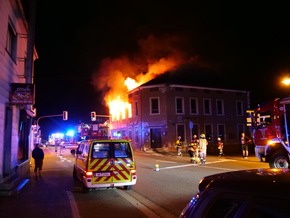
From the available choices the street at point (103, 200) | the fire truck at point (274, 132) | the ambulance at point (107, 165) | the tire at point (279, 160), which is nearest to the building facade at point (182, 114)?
the fire truck at point (274, 132)

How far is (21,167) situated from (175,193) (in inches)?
304

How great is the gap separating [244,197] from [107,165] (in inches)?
317

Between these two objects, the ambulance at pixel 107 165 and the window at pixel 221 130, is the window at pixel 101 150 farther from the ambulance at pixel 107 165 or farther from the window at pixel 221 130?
the window at pixel 221 130

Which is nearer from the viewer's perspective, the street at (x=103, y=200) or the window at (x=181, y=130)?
the street at (x=103, y=200)

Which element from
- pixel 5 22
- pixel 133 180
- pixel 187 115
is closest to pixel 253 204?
pixel 133 180

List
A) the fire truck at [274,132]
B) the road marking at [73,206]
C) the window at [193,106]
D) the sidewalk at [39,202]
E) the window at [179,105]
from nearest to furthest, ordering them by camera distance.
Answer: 1. the road marking at [73,206]
2. the sidewalk at [39,202]
3. the fire truck at [274,132]
4. the window at [179,105]
5. the window at [193,106]

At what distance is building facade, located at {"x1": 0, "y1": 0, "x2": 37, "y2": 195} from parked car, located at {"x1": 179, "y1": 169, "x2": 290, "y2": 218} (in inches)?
345

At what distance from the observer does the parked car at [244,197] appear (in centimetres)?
196

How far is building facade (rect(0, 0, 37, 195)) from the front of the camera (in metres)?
10.7

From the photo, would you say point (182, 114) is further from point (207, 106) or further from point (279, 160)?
point (279, 160)

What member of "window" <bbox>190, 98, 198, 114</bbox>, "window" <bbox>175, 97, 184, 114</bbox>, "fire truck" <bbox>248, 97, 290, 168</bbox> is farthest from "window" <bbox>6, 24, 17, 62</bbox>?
"window" <bbox>190, 98, 198, 114</bbox>

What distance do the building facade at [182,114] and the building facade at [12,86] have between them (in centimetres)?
2288

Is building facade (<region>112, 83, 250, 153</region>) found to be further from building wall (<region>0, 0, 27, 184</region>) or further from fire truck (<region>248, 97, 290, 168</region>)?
building wall (<region>0, 0, 27, 184</region>)

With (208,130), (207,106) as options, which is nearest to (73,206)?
(208,130)
